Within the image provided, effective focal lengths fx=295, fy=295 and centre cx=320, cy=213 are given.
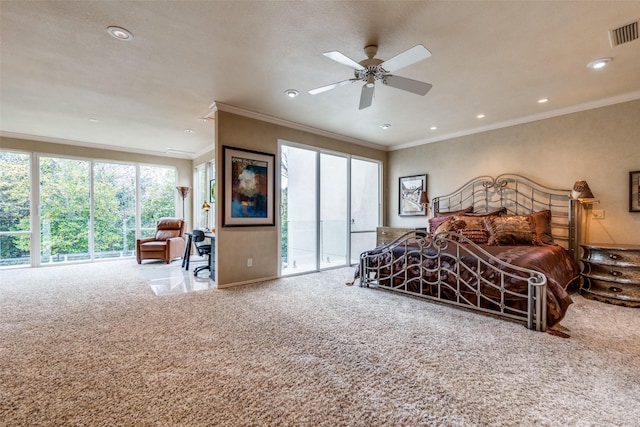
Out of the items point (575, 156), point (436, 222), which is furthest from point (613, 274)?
point (436, 222)

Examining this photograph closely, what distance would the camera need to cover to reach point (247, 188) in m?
4.59

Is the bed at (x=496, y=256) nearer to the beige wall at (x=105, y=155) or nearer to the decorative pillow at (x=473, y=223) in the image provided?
the decorative pillow at (x=473, y=223)

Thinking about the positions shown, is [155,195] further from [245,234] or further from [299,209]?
[299,209]

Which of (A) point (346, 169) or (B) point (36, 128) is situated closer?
(B) point (36, 128)

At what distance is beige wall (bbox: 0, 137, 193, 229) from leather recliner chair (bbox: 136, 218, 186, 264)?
96 centimetres

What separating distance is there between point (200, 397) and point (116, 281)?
4.02 meters

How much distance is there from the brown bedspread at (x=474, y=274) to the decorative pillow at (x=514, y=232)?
179 mm

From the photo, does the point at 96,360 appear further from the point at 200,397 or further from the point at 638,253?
the point at 638,253

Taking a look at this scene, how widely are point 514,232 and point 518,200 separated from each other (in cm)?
110

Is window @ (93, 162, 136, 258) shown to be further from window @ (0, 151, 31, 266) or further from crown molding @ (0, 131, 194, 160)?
window @ (0, 151, 31, 266)

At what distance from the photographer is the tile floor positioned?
4289 mm

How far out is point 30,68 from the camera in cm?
314

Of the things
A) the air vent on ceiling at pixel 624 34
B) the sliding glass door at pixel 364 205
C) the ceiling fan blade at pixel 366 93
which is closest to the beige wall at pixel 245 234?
the sliding glass door at pixel 364 205

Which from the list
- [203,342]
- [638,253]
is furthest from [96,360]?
[638,253]
